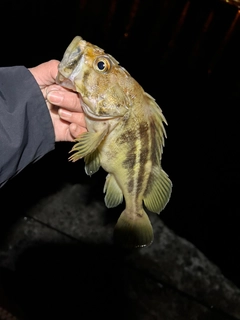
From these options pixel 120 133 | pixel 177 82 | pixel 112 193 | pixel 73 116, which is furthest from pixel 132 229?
pixel 177 82

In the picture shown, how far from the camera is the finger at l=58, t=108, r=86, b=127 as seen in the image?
7.11ft

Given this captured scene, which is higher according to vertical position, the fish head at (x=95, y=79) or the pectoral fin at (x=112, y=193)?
the fish head at (x=95, y=79)

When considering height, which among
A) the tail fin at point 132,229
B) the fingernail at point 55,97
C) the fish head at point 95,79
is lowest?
the tail fin at point 132,229

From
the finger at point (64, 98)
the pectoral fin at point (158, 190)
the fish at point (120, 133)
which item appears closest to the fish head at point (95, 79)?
the fish at point (120, 133)

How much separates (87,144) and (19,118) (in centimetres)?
46

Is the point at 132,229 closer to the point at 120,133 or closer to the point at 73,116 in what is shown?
the point at 120,133

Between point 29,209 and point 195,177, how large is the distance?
2.08 m

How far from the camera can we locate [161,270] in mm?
3883

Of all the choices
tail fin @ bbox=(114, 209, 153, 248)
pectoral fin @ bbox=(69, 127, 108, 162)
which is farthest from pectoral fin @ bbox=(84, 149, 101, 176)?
tail fin @ bbox=(114, 209, 153, 248)

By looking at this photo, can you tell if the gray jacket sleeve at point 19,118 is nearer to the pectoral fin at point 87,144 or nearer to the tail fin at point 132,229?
the pectoral fin at point 87,144

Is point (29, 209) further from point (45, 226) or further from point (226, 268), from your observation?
point (226, 268)

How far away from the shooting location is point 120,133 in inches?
79.1

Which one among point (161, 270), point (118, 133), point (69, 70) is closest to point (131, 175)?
point (118, 133)

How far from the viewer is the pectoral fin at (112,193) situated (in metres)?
2.27
